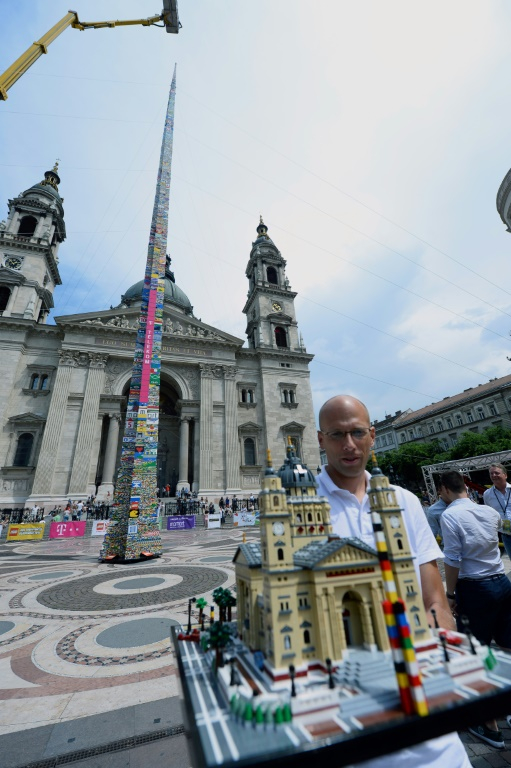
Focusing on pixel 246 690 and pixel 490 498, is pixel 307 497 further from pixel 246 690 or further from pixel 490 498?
pixel 490 498

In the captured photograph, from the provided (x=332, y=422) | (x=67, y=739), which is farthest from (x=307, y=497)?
(x=67, y=739)

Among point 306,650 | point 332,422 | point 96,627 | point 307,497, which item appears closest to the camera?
point 306,650

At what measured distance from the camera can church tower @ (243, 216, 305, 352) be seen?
3697cm

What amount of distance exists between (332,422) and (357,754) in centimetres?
183

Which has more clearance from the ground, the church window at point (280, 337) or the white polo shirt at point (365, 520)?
the church window at point (280, 337)

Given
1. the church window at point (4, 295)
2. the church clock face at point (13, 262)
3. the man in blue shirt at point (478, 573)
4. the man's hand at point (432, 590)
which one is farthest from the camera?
the church clock face at point (13, 262)

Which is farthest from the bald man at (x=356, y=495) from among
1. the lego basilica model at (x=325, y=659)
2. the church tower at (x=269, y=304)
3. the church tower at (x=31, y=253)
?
the church tower at (x=31, y=253)

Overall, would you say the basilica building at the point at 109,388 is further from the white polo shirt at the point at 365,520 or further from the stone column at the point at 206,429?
the white polo shirt at the point at 365,520

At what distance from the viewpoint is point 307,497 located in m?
2.18

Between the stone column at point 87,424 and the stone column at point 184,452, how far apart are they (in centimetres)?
728

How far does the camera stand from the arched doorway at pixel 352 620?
177cm

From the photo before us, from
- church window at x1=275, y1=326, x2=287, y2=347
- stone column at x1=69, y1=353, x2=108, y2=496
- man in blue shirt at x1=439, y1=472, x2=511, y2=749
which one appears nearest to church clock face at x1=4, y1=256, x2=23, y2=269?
stone column at x1=69, y1=353, x2=108, y2=496

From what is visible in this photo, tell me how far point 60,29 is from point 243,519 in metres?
28.4

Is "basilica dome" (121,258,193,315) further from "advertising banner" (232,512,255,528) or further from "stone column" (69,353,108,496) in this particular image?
"advertising banner" (232,512,255,528)
